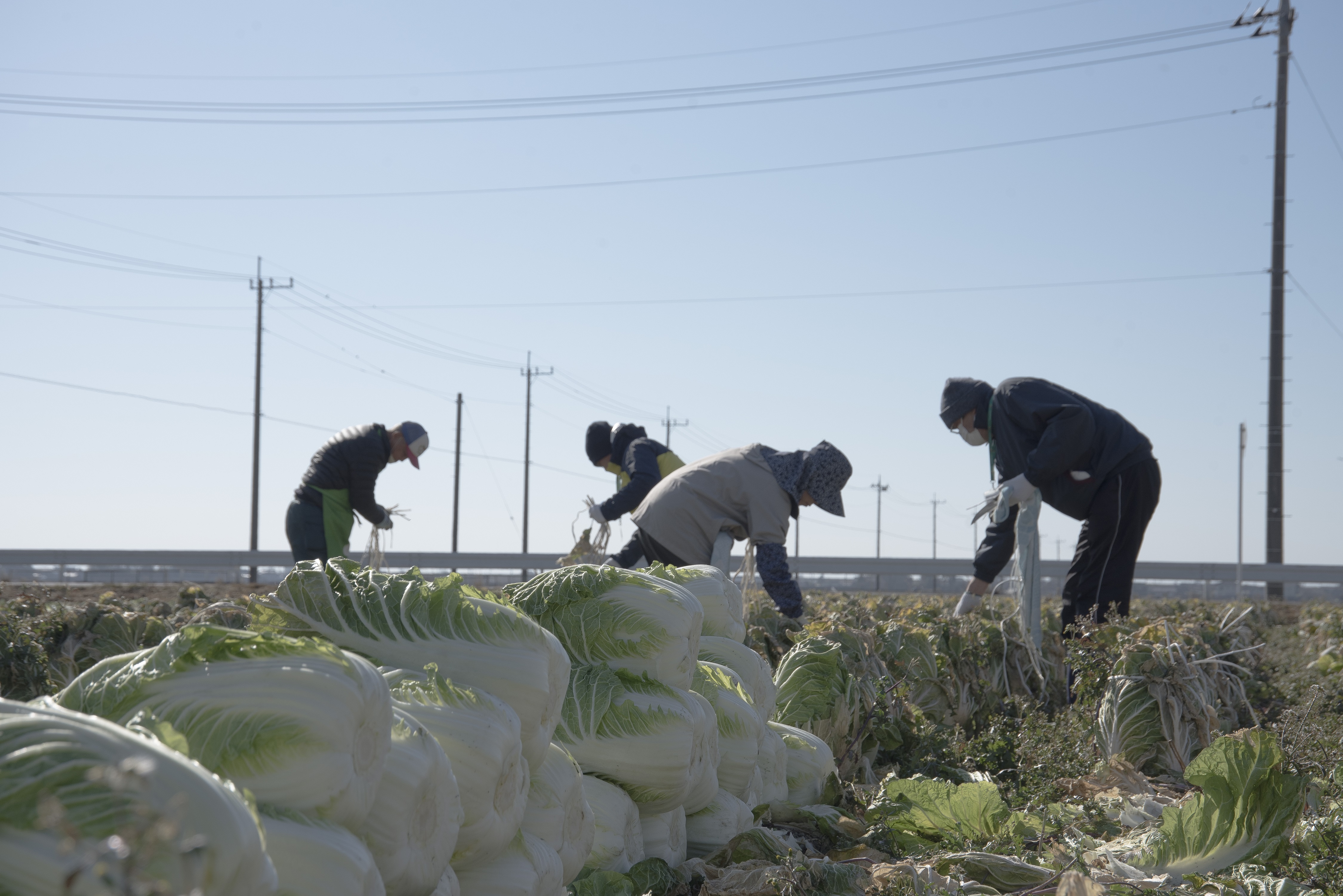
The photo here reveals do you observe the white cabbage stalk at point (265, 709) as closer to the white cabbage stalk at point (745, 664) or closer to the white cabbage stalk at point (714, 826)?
the white cabbage stalk at point (714, 826)

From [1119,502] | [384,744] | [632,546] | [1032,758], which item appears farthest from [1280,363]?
[384,744]

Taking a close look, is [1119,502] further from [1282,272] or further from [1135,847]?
[1282,272]

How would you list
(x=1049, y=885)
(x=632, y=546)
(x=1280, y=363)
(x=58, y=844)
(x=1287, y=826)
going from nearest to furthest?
1. (x=58, y=844)
2. (x=1049, y=885)
3. (x=1287, y=826)
4. (x=632, y=546)
5. (x=1280, y=363)

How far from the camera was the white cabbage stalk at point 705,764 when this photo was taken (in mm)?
2875

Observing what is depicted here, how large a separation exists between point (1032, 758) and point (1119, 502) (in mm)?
2802

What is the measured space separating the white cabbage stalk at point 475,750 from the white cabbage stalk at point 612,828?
0.48 m

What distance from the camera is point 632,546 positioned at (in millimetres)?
7148

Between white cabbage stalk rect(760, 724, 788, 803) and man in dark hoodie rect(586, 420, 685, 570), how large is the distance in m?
3.20

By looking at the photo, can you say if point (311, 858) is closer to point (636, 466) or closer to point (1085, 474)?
point (1085, 474)

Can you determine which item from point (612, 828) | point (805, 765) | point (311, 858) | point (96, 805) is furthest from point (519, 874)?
point (805, 765)

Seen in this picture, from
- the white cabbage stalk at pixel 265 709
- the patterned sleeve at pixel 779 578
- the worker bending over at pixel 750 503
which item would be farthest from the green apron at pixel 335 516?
the white cabbage stalk at pixel 265 709

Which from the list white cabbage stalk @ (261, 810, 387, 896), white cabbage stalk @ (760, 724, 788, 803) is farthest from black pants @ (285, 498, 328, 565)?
white cabbage stalk @ (261, 810, 387, 896)

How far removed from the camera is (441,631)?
2246 millimetres

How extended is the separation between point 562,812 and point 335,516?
6.53 meters
